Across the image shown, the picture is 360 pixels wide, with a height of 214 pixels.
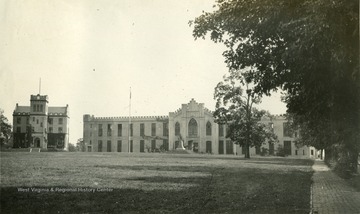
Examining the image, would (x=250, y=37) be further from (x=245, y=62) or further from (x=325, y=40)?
(x=325, y=40)

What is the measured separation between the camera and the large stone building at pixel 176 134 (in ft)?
168

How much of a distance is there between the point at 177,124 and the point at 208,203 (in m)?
45.1

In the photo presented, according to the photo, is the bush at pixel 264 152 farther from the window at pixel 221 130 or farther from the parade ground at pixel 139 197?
the parade ground at pixel 139 197

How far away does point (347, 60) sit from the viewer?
8.11 meters

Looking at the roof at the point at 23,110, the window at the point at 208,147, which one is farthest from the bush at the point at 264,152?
the roof at the point at 23,110

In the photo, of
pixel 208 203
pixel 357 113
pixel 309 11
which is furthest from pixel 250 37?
pixel 208 203

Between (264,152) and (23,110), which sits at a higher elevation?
(23,110)

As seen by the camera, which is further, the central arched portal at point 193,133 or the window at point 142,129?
the window at point 142,129

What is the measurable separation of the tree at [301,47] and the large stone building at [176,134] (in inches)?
1462

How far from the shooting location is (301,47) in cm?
798

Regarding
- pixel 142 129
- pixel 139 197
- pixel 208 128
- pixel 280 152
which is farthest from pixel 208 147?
pixel 139 197

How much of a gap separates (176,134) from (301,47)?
46.6 m

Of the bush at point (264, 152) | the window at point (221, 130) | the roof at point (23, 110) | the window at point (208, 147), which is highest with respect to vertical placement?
the window at point (221, 130)

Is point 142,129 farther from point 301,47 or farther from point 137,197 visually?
point 301,47
